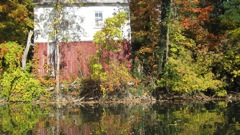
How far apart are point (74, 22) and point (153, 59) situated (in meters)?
6.41

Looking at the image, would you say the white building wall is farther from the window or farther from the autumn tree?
the autumn tree

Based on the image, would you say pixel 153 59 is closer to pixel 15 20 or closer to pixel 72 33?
pixel 72 33

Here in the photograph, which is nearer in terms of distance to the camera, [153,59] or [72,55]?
[153,59]

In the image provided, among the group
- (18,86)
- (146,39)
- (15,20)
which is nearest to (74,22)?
(15,20)

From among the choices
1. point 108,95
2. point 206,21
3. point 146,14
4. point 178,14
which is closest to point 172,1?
point 178,14

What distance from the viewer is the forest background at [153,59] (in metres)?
22.5

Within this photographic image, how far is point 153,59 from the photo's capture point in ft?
84.7

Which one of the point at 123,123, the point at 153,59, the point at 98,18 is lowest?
the point at 123,123

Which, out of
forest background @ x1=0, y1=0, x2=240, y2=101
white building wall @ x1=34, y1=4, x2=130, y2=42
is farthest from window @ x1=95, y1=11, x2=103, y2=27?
forest background @ x1=0, y1=0, x2=240, y2=101

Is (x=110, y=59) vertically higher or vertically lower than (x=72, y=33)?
lower

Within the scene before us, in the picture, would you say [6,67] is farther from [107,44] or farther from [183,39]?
[183,39]

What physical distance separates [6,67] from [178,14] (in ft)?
41.5

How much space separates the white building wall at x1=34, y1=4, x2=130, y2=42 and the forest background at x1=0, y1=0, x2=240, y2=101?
35.5 inches

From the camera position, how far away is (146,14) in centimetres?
2836
